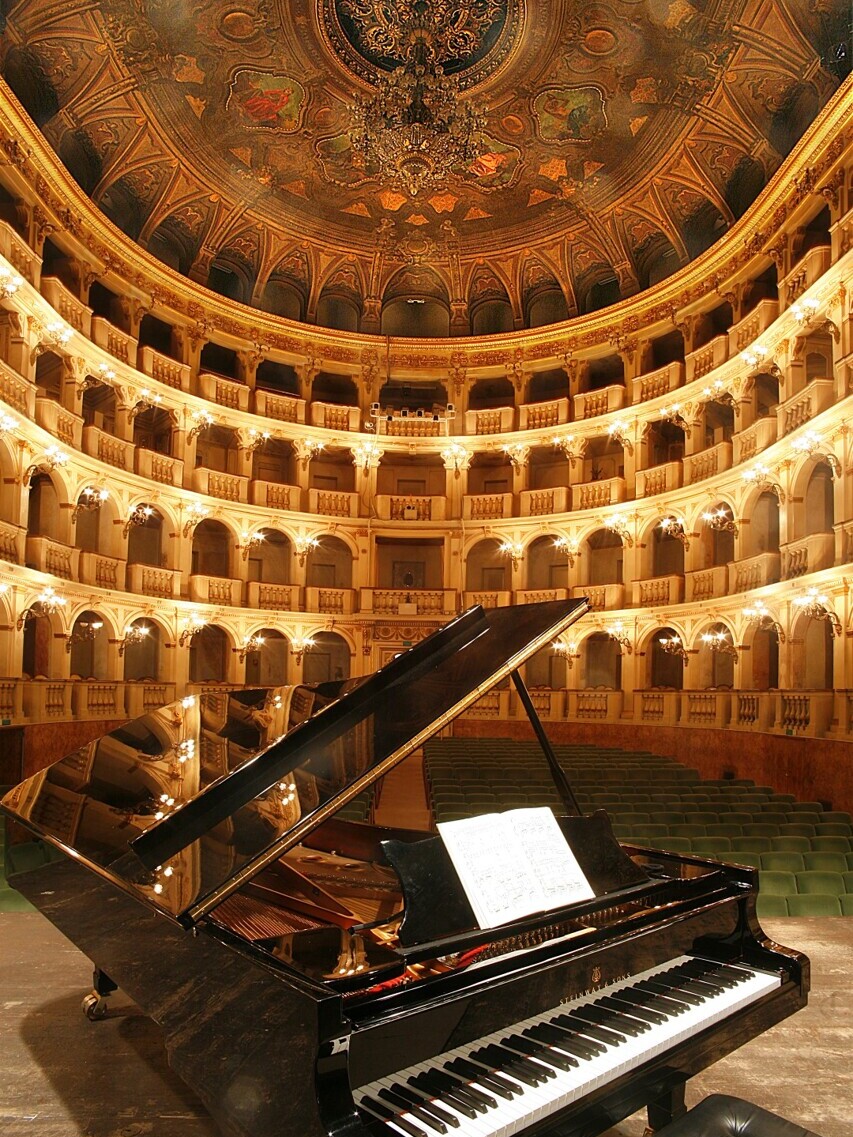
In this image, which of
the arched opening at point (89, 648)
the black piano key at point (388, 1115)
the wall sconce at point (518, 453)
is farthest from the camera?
the wall sconce at point (518, 453)

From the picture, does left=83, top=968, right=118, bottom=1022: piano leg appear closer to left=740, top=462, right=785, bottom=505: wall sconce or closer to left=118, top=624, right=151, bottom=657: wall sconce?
left=740, top=462, right=785, bottom=505: wall sconce

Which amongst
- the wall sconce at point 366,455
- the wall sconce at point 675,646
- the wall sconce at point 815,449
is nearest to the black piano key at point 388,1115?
the wall sconce at point 815,449

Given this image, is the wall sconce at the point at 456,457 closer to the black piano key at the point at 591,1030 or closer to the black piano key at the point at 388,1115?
the black piano key at the point at 591,1030

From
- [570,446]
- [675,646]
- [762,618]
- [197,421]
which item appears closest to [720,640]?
[762,618]

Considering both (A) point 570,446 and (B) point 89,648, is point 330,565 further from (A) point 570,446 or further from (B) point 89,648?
(A) point 570,446

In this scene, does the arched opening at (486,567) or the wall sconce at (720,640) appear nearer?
the wall sconce at (720,640)

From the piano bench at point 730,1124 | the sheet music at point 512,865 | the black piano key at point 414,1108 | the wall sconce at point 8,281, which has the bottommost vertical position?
the piano bench at point 730,1124

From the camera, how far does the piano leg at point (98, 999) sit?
4273mm

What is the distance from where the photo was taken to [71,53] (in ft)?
57.9

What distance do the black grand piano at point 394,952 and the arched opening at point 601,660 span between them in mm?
20488

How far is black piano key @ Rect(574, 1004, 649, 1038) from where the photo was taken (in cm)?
272

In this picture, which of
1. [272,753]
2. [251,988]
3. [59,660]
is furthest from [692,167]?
[251,988]

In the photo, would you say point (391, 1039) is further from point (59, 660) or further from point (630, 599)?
point (630, 599)

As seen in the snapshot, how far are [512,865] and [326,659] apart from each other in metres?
23.5
